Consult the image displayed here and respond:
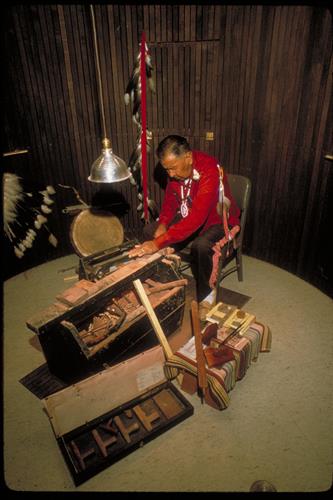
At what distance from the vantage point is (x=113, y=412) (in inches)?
114

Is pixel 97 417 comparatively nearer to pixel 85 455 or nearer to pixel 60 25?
pixel 85 455

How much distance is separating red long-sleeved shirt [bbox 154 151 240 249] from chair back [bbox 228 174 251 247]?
96 mm

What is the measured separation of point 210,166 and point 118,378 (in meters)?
2.61

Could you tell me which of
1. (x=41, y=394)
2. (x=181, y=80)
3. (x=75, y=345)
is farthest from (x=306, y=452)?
(x=181, y=80)

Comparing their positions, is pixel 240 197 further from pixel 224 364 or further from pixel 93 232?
pixel 224 364

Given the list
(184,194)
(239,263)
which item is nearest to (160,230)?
(184,194)

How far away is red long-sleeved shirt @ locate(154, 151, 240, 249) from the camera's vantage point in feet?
12.9

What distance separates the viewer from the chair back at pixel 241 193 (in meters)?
4.42

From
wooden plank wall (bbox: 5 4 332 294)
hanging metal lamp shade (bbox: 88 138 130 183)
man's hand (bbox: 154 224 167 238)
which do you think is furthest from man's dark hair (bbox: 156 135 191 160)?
wooden plank wall (bbox: 5 4 332 294)

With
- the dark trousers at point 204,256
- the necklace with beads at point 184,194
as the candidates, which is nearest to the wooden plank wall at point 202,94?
the necklace with beads at point 184,194

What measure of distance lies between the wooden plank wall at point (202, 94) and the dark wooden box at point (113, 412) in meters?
2.99

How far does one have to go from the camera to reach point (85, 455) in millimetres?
2600

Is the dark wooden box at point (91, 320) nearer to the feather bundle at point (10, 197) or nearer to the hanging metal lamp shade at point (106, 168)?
the hanging metal lamp shade at point (106, 168)

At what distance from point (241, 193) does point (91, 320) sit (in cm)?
252
